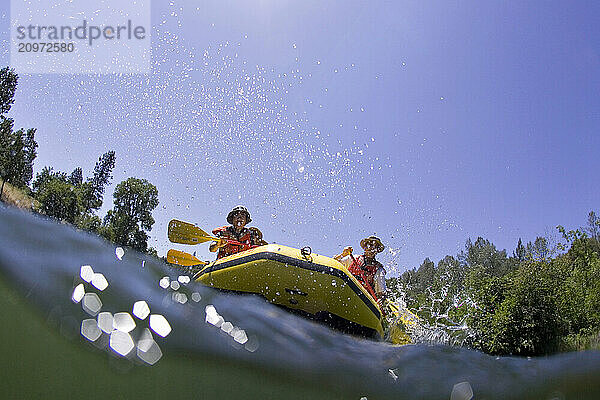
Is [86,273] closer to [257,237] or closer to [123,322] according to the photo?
[123,322]

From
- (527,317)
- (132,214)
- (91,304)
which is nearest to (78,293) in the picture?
(91,304)

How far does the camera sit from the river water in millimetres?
3375

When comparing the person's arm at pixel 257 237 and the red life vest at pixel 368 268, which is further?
the person's arm at pixel 257 237

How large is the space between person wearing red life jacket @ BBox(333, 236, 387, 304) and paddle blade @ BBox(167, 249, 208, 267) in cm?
233

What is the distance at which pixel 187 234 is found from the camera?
6.11 metres

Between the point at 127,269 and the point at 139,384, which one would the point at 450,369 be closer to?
the point at 139,384

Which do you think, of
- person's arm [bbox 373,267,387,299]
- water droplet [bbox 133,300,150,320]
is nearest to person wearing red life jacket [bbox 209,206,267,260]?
person's arm [bbox 373,267,387,299]

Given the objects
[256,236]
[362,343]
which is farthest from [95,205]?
[362,343]

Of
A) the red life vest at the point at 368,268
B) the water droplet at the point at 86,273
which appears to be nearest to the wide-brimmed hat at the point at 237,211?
the red life vest at the point at 368,268

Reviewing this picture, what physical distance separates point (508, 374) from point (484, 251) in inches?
1542

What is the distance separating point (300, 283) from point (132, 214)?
33.0m

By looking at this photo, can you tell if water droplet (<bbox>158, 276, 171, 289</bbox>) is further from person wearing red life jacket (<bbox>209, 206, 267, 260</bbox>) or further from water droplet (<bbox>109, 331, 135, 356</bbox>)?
person wearing red life jacket (<bbox>209, 206, 267, 260</bbox>)

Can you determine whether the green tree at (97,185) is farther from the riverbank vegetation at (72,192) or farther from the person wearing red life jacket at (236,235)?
the person wearing red life jacket at (236,235)

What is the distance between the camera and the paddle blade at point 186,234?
608 centimetres
